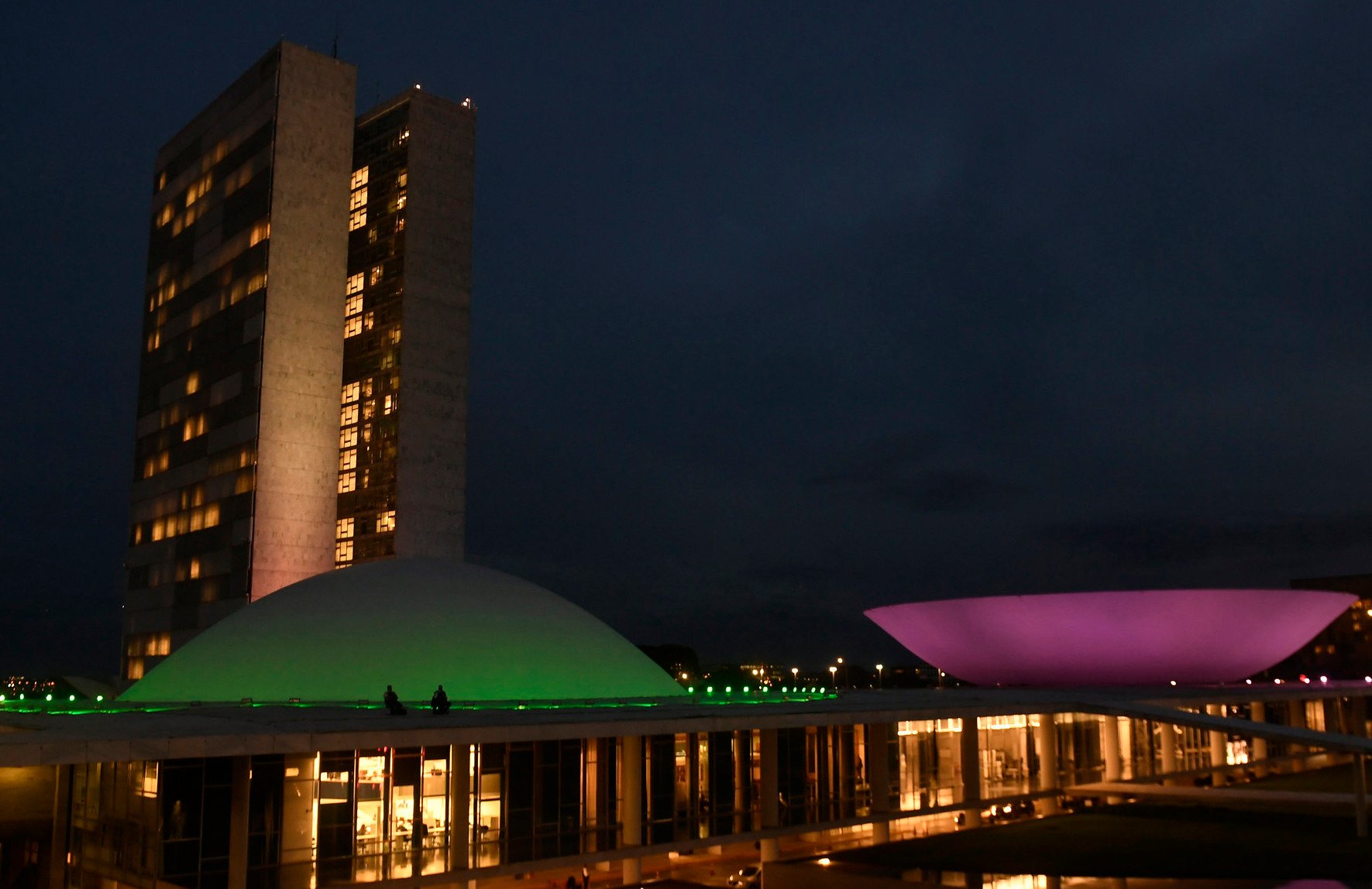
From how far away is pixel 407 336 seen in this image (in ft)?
233

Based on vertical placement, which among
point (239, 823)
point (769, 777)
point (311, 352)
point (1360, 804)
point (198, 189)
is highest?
point (198, 189)

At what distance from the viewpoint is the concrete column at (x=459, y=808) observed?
866 inches

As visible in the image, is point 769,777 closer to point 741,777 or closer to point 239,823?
point 741,777

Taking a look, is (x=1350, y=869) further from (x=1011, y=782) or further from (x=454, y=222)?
(x=454, y=222)

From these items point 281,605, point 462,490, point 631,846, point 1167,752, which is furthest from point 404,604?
point 462,490

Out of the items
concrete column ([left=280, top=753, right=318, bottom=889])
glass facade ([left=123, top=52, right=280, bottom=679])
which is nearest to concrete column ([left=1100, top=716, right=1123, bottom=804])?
concrete column ([left=280, top=753, right=318, bottom=889])

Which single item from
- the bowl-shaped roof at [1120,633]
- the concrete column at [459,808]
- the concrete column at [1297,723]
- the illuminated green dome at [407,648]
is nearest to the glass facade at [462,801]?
the concrete column at [459,808]

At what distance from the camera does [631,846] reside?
24203mm

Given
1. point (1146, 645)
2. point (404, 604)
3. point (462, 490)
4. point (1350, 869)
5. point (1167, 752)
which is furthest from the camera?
point (462, 490)

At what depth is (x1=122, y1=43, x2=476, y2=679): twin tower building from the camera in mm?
69375

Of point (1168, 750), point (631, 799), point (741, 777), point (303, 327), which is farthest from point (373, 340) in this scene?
point (631, 799)

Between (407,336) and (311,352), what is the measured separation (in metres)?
5.69

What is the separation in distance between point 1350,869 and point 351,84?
68.2 meters

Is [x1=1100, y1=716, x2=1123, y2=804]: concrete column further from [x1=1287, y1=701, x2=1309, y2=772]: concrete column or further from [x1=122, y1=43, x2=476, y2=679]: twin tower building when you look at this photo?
[x1=122, y1=43, x2=476, y2=679]: twin tower building
